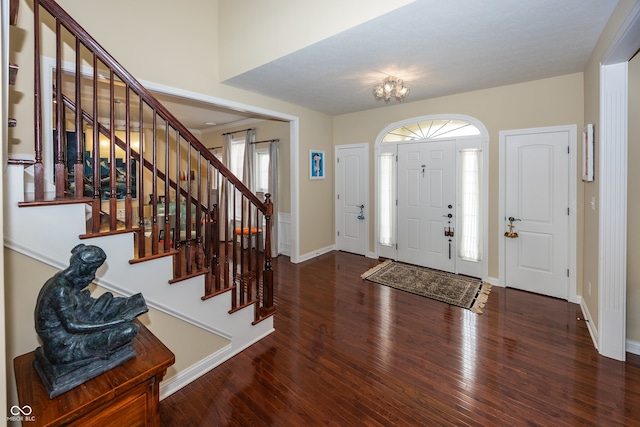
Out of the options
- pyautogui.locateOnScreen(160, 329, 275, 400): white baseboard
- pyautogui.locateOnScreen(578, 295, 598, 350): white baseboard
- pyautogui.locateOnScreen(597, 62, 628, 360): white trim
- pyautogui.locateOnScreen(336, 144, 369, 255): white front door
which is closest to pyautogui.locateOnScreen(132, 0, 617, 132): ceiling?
pyautogui.locateOnScreen(597, 62, 628, 360): white trim

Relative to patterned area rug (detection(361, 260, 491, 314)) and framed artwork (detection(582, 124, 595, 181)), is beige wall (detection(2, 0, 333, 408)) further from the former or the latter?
framed artwork (detection(582, 124, 595, 181))

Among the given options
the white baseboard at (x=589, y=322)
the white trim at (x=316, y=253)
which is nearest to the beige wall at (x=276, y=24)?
the white trim at (x=316, y=253)

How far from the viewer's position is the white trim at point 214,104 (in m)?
2.33

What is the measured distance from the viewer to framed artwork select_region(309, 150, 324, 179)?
17.5 ft

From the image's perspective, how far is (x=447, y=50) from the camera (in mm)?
2855

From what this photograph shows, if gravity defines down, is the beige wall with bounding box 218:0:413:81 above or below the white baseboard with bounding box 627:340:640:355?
above

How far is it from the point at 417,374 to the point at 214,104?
3.69 meters

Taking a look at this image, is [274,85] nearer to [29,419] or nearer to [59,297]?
[59,297]

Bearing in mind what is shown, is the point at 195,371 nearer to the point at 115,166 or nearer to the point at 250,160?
the point at 115,166

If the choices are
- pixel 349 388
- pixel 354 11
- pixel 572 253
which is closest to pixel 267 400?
pixel 349 388

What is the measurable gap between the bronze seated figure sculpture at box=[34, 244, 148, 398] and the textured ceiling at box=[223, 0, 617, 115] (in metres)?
2.57

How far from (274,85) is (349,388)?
3533 millimetres

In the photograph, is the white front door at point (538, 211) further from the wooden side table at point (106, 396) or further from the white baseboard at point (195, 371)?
the wooden side table at point (106, 396)

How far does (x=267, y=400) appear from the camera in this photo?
203cm
